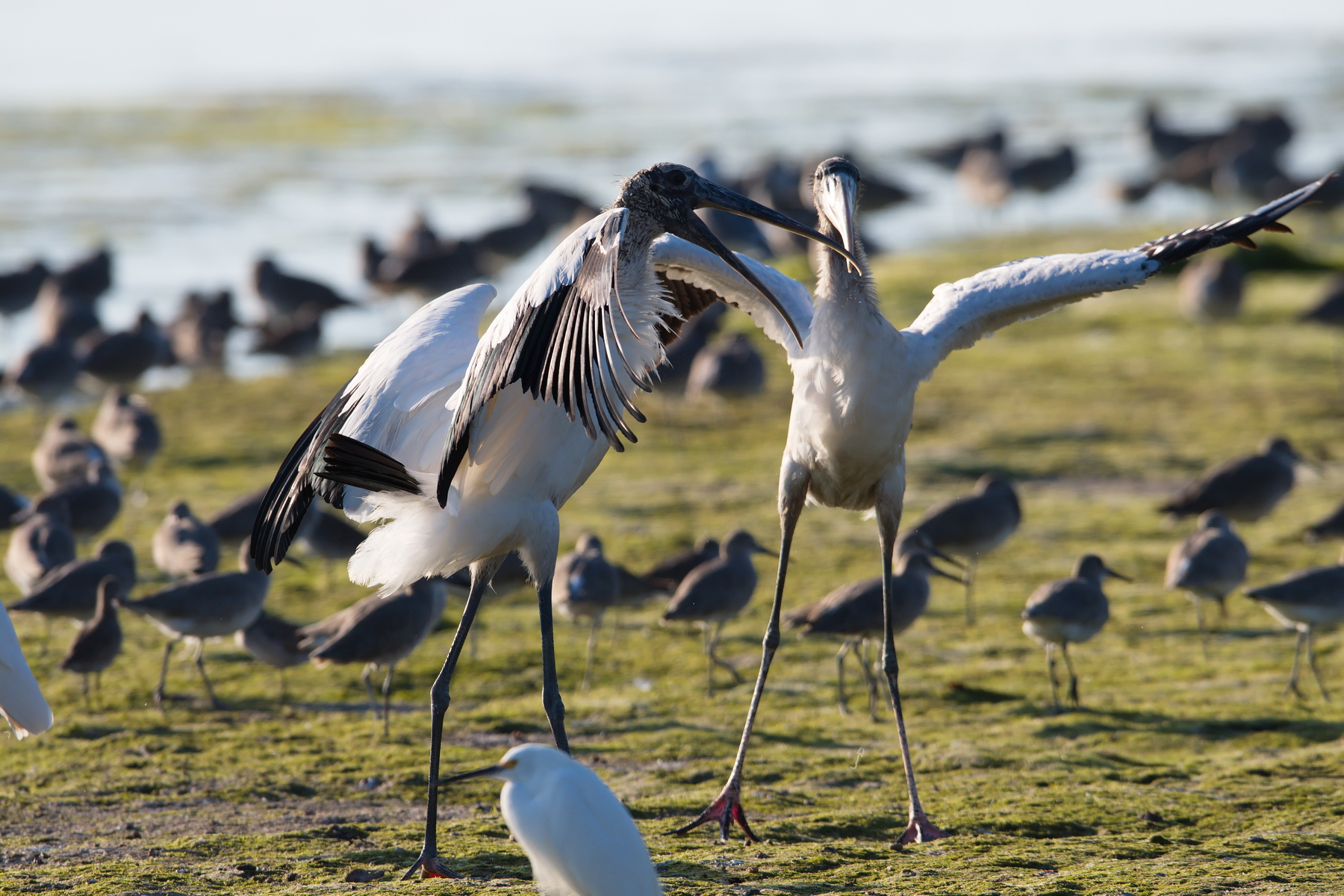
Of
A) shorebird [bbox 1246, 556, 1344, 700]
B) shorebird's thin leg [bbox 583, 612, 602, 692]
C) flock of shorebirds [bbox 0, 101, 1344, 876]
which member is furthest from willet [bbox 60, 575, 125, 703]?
shorebird [bbox 1246, 556, 1344, 700]

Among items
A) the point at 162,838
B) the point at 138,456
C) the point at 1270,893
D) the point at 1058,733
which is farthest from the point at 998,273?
the point at 138,456

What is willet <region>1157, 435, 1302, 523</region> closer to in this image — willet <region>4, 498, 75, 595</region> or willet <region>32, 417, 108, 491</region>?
willet <region>4, 498, 75, 595</region>

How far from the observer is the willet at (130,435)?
11859mm

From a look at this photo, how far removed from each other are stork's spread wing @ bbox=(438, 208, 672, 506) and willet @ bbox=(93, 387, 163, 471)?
7.76m

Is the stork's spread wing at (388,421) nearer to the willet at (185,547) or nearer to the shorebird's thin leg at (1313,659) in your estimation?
the willet at (185,547)

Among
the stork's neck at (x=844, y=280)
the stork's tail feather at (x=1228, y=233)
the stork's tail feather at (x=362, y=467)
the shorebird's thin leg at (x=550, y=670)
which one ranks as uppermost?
the stork's tail feather at (x=1228, y=233)

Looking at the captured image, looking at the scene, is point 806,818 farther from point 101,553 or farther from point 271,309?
point 271,309

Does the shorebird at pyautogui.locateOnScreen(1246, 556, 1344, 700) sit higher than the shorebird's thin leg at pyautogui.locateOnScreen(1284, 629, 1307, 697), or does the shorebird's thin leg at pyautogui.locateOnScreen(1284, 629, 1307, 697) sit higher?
the shorebird at pyautogui.locateOnScreen(1246, 556, 1344, 700)

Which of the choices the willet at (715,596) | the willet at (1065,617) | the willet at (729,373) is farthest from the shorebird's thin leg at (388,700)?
the willet at (729,373)

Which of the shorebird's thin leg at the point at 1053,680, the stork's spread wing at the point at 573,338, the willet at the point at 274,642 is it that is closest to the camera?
the stork's spread wing at the point at 573,338

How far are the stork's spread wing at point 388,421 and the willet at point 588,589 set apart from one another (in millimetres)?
2395

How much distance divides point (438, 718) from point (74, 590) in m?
3.50

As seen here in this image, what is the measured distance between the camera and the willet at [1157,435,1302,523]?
998cm

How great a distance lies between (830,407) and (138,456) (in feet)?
24.2
